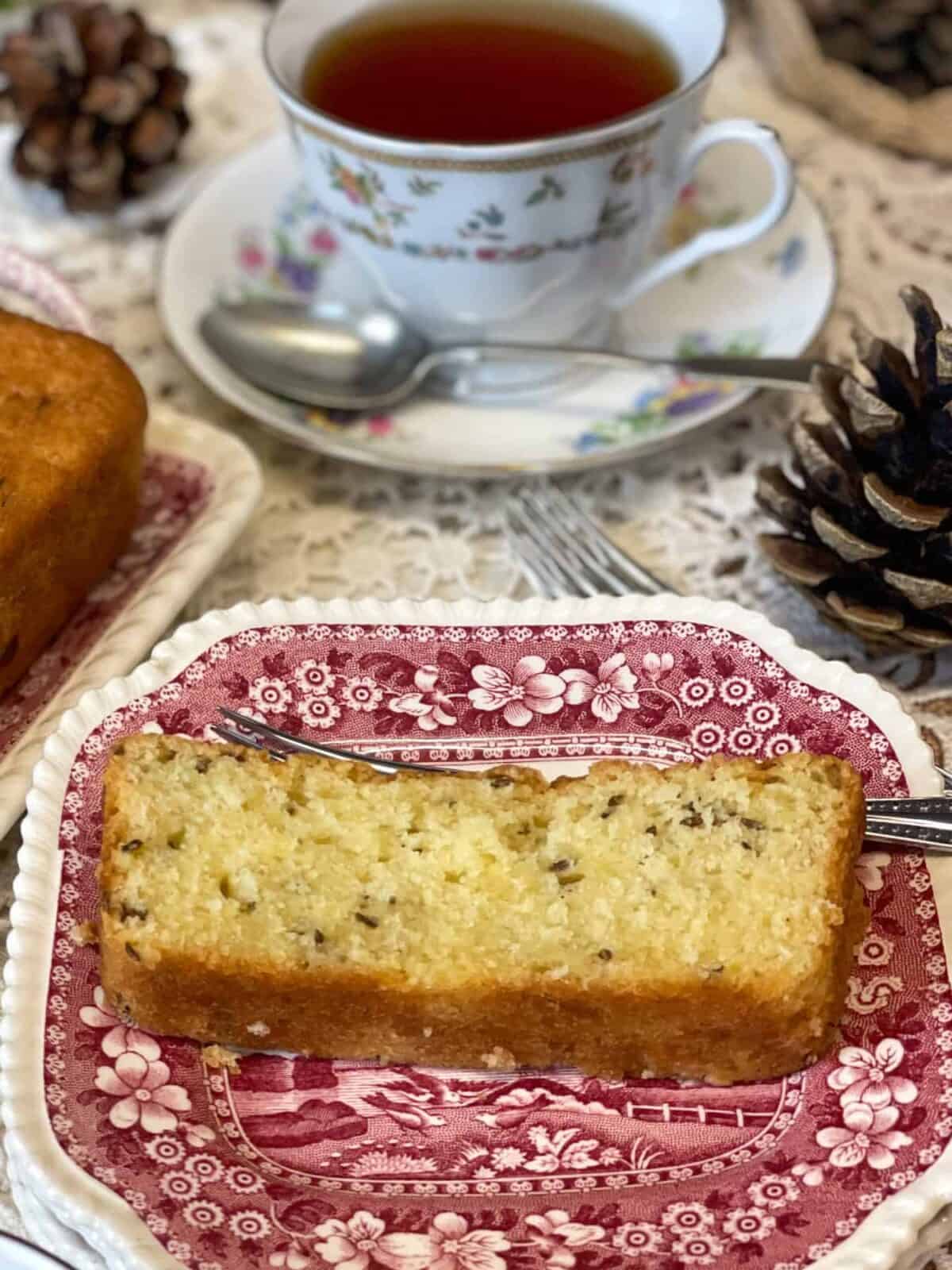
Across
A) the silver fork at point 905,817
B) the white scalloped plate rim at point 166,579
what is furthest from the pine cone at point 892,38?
the silver fork at point 905,817

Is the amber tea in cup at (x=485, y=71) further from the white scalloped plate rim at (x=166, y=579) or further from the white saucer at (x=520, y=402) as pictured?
the white scalloped plate rim at (x=166, y=579)

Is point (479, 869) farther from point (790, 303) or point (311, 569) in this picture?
point (790, 303)

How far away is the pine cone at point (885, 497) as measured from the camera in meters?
1.21

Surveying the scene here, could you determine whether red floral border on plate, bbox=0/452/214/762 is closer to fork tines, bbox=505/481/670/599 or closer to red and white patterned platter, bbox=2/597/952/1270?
red and white patterned platter, bbox=2/597/952/1270

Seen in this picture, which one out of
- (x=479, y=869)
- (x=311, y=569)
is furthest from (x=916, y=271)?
(x=479, y=869)

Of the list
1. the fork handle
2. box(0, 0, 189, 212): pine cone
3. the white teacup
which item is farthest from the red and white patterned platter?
box(0, 0, 189, 212): pine cone

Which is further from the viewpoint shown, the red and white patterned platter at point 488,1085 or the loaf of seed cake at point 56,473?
the loaf of seed cake at point 56,473

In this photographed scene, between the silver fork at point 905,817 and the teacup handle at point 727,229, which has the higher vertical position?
the teacup handle at point 727,229

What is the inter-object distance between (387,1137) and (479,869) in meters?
0.19

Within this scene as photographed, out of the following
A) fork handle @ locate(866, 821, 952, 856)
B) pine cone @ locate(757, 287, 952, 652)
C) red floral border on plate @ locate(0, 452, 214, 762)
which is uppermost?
pine cone @ locate(757, 287, 952, 652)

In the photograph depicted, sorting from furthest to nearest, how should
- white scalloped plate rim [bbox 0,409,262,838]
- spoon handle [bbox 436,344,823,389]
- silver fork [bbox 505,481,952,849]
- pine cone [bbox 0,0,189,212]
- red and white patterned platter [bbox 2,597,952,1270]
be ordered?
1. pine cone [bbox 0,0,189,212]
2. spoon handle [bbox 436,344,823,389]
3. silver fork [bbox 505,481,952,849]
4. white scalloped plate rim [bbox 0,409,262,838]
5. red and white patterned platter [bbox 2,597,952,1270]

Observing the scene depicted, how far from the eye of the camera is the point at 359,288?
5.63ft

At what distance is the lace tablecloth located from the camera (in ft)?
4.64

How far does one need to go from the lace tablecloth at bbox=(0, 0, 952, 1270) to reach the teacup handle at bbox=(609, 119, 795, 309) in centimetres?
17
